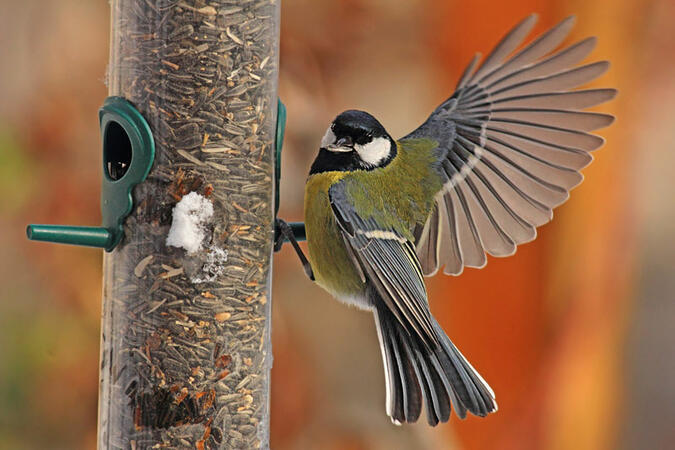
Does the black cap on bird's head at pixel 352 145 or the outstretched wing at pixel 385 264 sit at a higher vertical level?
the black cap on bird's head at pixel 352 145

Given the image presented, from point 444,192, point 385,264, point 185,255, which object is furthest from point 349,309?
point 185,255

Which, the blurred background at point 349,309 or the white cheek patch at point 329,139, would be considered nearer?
the white cheek patch at point 329,139

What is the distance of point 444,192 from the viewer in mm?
3066

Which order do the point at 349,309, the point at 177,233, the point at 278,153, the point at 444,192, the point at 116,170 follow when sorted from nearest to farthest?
the point at 177,233 < the point at 116,170 < the point at 278,153 < the point at 444,192 < the point at 349,309

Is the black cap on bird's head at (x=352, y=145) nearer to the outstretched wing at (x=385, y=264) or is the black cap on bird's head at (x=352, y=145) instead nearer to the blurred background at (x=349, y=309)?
the outstretched wing at (x=385, y=264)

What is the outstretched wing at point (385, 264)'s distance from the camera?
2.65m

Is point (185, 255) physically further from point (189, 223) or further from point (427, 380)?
point (427, 380)

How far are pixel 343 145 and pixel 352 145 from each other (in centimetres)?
3

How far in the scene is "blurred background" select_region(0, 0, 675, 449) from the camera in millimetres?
4113

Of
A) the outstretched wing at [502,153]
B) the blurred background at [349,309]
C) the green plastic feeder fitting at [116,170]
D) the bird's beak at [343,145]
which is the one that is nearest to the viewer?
the green plastic feeder fitting at [116,170]

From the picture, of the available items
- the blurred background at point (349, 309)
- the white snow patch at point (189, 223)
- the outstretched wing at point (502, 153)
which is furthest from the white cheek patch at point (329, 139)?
the blurred background at point (349, 309)

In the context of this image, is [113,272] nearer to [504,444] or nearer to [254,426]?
[254,426]

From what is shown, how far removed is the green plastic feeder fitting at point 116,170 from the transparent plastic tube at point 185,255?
0.09 feet

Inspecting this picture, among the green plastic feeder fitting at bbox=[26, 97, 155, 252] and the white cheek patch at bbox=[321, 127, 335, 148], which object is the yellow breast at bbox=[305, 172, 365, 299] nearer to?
the white cheek patch at bbox=[321, 127, 335, 148]
